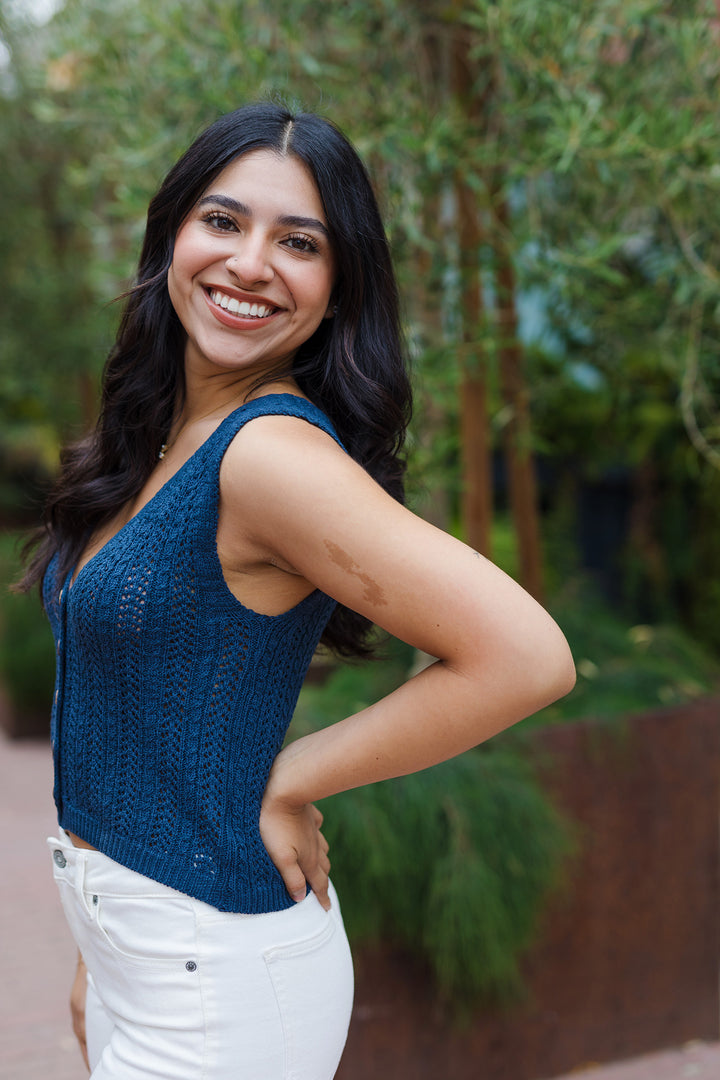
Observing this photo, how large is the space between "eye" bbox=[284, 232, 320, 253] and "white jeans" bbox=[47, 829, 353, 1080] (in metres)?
0.85

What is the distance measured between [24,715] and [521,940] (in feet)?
17.1

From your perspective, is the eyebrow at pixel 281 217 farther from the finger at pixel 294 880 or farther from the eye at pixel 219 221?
the finger at pixel 294 880

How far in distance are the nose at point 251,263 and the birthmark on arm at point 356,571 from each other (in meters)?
0.40

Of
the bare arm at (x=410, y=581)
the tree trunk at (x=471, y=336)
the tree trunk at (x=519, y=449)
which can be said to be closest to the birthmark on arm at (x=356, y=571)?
the bare arm at (x=410, y=581)

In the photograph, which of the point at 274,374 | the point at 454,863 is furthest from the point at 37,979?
the point at 274,374

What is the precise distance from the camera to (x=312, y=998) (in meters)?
1.43

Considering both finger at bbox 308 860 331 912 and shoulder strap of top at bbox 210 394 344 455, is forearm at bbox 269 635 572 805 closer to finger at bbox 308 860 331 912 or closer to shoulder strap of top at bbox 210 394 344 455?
finger at bbox 308 860 331 912

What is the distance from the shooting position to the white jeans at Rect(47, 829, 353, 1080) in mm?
1380

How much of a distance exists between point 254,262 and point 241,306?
0.22 feet

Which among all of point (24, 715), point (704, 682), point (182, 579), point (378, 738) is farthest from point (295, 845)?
point (24, 715)

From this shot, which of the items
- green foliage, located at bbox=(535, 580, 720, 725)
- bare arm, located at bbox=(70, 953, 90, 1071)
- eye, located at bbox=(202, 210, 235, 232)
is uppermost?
eye, located at bbox=(202, 210, 235, 232)

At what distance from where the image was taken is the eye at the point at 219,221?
148cm

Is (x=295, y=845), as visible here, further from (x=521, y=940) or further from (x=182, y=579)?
(x=521, y=940)

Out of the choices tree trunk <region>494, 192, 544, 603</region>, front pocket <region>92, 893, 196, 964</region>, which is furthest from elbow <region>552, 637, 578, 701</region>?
tree trunk <region>494, 192, 544, 603</region>
